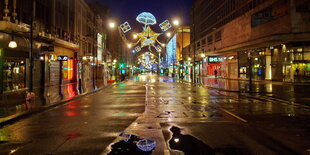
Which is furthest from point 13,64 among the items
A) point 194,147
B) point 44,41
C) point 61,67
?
point 194,147

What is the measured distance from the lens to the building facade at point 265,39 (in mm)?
32781

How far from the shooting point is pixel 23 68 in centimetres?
2483

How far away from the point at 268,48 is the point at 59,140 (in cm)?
3909

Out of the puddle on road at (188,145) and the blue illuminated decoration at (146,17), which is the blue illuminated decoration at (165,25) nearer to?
the blue illuminated decoration at (146,17)

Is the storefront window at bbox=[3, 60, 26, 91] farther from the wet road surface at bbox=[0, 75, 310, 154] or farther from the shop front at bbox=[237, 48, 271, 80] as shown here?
the shop front at bbox=[237, 48, 271, 80]

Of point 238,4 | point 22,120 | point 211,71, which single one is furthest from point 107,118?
point 211,71

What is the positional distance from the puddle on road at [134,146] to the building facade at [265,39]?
19.4 m

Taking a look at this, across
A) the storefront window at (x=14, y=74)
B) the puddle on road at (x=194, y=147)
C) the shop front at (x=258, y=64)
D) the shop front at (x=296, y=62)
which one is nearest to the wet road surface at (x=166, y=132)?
the puddle on road at (x=194, y=147)

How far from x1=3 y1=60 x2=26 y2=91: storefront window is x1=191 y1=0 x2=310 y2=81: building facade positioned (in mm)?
21953

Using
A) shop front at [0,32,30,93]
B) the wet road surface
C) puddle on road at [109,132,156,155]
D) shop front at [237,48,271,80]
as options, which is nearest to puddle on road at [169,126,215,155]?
the wet road surface

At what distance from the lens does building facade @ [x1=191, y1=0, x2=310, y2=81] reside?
32.8m

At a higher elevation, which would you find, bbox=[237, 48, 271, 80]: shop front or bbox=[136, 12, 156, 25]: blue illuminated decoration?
bbox=[136, 12, 156, 25]: blue illuminated decoration

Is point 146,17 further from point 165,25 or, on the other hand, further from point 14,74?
point 14,74

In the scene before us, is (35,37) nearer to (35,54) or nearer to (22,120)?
(35,54)
